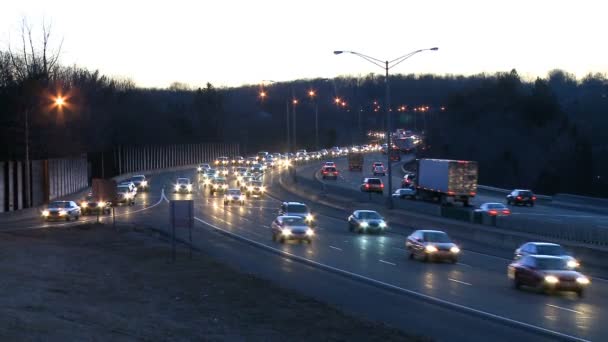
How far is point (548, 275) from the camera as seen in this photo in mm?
24953

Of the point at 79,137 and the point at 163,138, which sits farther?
the point at 163,138

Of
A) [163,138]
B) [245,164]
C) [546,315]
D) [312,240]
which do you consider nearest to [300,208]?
[312,240]

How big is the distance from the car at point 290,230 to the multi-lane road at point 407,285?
474 millimetres

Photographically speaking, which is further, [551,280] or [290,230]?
[290,230]

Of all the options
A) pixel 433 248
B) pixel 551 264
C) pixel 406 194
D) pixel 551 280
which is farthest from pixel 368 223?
pixel 406 194

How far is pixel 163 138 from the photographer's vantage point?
172 meters

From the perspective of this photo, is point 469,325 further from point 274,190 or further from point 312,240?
point 274,190

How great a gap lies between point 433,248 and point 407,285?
790 cm

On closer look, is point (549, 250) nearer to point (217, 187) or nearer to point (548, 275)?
point (548, 275)

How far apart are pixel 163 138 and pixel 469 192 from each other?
117263 millimetres

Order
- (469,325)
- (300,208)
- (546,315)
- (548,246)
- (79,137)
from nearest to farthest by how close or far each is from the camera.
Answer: (469,325), (546,315), (548,246), (300,208), (79,137)

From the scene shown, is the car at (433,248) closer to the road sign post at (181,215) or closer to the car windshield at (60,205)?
the road sign post at (181,215)

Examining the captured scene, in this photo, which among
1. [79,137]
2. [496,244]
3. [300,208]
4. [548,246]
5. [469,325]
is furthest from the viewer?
[79,137]

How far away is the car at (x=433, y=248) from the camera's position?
3375 centimetres
